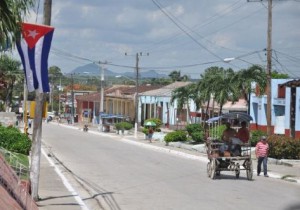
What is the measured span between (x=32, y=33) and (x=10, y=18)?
2.53 meters

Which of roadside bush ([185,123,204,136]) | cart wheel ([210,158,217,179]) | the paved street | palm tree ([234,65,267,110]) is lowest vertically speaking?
the paved street

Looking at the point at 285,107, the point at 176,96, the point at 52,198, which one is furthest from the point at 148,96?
the point at 52,198

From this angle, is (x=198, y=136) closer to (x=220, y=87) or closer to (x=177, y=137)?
(x=177, y=137)

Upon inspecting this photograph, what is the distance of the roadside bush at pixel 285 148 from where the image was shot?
2924cm

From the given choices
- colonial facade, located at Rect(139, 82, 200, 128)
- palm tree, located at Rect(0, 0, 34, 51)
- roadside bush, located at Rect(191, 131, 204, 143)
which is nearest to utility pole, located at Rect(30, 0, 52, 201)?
palm tree, located at Rect(0, 0, 34, 51)

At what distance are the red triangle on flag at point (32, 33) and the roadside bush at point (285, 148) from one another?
19.4m

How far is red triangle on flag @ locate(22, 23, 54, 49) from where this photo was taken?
39.3ft

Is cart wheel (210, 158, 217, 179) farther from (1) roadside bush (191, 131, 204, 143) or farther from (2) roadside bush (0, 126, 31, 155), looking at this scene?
(1) roadside bush (191, 131, 204, 143)

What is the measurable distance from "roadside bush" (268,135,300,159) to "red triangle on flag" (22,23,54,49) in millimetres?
19430

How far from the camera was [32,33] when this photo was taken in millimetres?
12125

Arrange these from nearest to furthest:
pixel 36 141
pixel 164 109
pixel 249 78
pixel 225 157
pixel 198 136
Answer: pixel 36 141 < pixel 225 157 < pixel 249 78 < pixel 198 136 < pixel 164 109

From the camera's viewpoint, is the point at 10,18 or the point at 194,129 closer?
the point at 10,18

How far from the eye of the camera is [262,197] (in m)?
16.4

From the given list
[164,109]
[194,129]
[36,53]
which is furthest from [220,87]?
[164,109]
